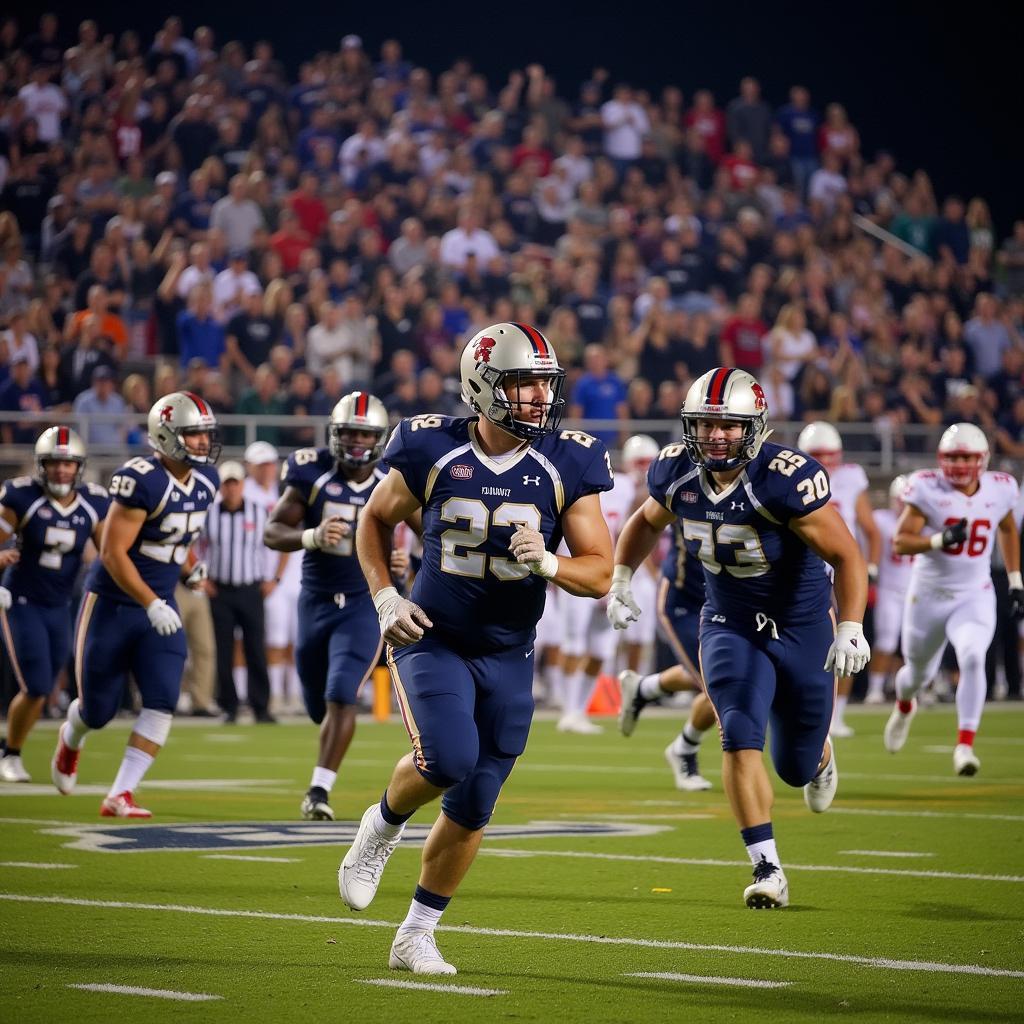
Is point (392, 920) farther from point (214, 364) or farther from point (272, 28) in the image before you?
point (272, 28)

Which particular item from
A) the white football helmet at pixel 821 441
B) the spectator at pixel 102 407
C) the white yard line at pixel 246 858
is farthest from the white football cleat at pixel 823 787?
the spectator at pixel 102 407

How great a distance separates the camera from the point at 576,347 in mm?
15336

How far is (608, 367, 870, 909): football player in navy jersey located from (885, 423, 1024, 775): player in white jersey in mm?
3459

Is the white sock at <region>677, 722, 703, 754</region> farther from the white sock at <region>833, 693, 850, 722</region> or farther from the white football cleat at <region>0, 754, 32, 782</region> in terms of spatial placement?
the white football cleat at <region>0, 754, 32, 782</region>

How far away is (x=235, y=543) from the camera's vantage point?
13.6 metres

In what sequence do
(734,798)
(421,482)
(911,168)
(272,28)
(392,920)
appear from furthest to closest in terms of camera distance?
1. (911,168)
2. (272,28)
3. (734,798)
4. (392,920)
5. (421,482)

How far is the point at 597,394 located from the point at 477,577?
10.1m

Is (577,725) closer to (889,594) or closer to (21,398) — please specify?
(889,594)

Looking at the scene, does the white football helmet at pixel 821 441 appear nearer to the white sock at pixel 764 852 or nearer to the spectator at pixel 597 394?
the spectator at pixel 597 394

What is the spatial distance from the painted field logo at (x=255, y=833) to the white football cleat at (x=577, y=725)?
16.5 feet

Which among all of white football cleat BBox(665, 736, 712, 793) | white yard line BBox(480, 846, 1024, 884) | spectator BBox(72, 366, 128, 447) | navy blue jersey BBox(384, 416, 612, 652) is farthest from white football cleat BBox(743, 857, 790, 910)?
spectator BBox(72, 366, 128, 447)

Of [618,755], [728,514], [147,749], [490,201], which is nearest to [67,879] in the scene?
[147,749]

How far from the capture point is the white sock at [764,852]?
568cm

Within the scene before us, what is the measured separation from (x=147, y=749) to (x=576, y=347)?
799 centimetres
